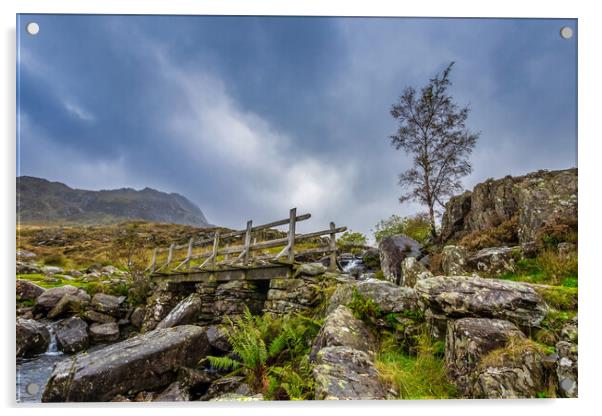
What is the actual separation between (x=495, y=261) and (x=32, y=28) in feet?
25.3

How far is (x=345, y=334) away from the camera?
4.00 meters

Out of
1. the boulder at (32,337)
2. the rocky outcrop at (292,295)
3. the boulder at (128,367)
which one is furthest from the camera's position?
the boulder at (32,337)

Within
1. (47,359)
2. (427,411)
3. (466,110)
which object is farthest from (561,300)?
(47,359)

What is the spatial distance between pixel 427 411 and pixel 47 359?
8.04 m

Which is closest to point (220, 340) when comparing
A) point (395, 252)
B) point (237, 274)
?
point (237, 274)

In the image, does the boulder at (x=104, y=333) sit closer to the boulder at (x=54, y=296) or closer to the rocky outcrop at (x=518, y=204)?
the boulder at (x=54, y=296)

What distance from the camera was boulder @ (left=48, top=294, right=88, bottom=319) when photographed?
10.7 meters

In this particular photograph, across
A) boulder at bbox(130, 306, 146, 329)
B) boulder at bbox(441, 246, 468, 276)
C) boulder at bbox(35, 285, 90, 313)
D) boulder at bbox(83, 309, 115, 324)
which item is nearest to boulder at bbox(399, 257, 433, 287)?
boulder at bbox(441, 246, 468, 276)

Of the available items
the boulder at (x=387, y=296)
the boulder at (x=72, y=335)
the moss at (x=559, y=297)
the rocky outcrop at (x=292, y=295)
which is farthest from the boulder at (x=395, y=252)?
the boulder at (x=72, y=335)

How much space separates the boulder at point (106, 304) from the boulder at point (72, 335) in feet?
4.62

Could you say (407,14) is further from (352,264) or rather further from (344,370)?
(352,264)

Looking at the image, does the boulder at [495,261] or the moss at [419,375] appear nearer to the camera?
the moss at [419,375]

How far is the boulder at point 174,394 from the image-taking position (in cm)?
494

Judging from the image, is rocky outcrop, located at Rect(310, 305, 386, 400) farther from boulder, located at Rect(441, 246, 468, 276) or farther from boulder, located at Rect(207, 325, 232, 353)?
boulder, located at Rect(207, 325, 232, 353)
